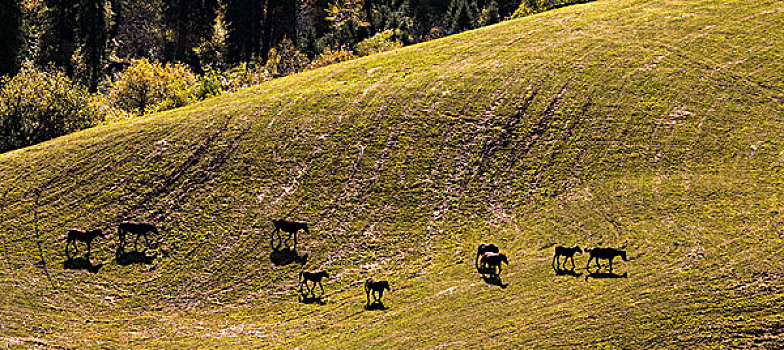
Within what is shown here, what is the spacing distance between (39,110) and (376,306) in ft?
175

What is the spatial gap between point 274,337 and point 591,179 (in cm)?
2915

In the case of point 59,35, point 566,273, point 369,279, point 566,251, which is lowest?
point 369,279

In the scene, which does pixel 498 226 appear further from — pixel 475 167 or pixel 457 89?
pixel 457 89

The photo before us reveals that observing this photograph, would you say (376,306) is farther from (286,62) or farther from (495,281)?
(286,62)

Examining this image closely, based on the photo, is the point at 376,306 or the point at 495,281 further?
the point at 495,281

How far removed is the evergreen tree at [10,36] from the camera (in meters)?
92.3

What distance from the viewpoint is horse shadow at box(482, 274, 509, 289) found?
34250mm

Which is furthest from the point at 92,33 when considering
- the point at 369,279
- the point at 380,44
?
the point at 369,279

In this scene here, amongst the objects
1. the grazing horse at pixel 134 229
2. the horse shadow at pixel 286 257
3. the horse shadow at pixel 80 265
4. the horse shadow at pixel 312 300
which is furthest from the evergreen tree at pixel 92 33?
the horse shadow at pixel 312 300

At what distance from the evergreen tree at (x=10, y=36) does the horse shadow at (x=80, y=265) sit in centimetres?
6560

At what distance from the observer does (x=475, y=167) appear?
5181 cm

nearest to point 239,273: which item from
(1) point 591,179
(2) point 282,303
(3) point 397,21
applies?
(2) point 282,303

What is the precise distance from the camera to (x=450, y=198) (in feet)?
158

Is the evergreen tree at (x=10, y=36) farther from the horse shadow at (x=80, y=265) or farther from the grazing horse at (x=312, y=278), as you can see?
the grazing horse at (x=312, y=278)
